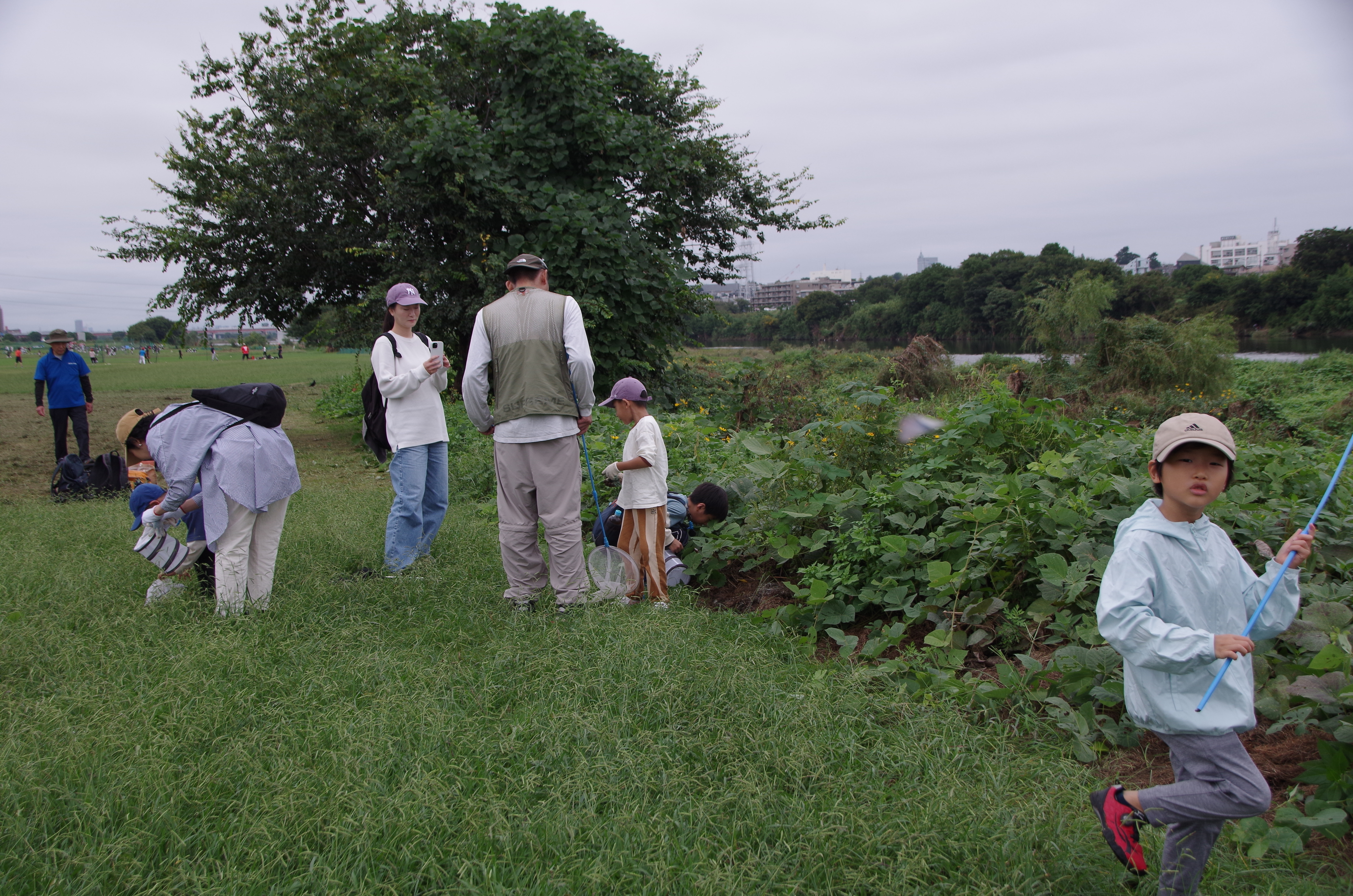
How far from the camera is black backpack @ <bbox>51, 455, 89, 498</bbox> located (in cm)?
779

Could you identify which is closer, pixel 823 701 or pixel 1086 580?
pixel 823 701

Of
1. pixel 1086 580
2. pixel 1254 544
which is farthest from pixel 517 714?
pixel 1254 544

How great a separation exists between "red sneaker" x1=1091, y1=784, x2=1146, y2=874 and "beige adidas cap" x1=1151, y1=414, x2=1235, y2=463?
3.23 ft

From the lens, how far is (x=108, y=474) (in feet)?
26.4

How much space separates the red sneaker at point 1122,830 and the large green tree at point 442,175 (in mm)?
9685

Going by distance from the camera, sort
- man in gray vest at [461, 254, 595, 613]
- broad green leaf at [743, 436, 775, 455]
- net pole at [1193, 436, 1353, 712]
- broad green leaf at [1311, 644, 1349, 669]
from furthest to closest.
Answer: broad green leaf at [743, 436, 775, 455] < man in gray vest at [461, 254, 595, 613] < broad green leaf at [1311, 644, 1349, 669] < net pole at [1193, 436, 1353, 712]

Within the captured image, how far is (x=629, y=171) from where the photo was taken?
12.1 meters

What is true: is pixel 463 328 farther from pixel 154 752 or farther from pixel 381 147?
pixel 154 752

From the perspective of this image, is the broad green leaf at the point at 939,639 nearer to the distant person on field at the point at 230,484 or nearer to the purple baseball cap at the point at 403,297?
the distant person on field at the point at 230,484

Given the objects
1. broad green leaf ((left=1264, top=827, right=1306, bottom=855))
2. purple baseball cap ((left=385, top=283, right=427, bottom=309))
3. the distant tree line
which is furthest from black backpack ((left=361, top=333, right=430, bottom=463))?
the distant tree line

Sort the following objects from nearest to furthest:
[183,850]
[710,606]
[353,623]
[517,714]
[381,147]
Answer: [183,850] → [517,714] → [353,623] → [710,606] → [381,147]

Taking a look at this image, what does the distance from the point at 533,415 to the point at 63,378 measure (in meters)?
7.64

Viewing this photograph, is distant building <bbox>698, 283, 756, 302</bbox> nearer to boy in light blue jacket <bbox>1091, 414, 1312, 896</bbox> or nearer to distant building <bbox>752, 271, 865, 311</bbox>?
distant building <bbox>752, 271, 865, 311</bbox>

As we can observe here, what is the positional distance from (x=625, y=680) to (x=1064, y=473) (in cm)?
271
